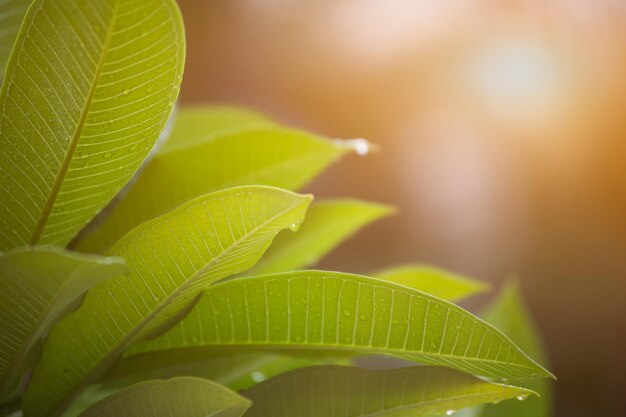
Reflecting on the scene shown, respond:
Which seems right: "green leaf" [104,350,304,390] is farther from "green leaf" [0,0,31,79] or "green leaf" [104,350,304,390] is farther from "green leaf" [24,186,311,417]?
"green leaf" [0,0,31,79]

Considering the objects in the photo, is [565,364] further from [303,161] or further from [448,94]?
[303,161]

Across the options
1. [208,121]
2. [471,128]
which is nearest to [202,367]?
[208,121]

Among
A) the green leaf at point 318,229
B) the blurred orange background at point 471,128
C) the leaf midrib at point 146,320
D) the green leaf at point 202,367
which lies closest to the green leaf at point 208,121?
the green leaf at point 318,229

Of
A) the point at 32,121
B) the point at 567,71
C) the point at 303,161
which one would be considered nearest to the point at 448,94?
the point at 567,71

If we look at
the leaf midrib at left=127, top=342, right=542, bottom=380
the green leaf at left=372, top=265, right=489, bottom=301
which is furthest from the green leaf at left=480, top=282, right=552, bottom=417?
the leaf midrib at left=127, top=342, right=542, bottom=380

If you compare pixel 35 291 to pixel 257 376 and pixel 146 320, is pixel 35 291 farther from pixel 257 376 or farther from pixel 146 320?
pixel 257 376
